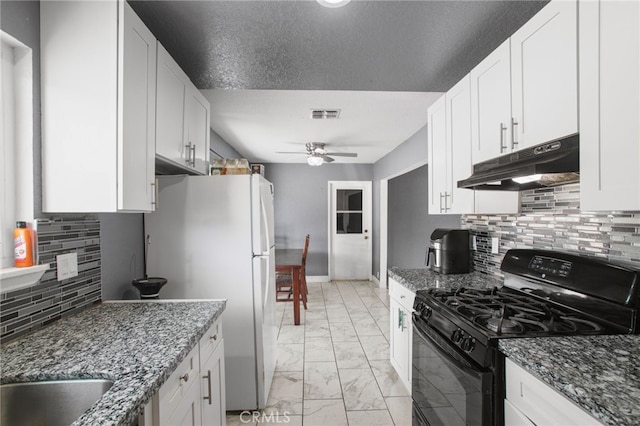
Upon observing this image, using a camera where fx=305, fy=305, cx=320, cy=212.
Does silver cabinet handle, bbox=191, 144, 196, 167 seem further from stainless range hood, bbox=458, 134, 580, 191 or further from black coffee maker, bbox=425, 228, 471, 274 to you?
black coffee maker, bbox=425, 228, 471, 274

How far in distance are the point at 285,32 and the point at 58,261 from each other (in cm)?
148

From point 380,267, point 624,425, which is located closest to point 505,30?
point 624,425

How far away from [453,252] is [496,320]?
1.06m

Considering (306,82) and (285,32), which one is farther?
(306,82)

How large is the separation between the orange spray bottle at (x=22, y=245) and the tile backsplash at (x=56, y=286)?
0.07m

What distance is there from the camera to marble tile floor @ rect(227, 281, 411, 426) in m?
2.11

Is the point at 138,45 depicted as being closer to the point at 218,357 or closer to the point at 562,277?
the point at 218,357

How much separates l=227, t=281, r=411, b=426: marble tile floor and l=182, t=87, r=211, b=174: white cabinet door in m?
1.77

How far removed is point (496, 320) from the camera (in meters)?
1.27

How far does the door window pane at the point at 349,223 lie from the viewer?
236 inches

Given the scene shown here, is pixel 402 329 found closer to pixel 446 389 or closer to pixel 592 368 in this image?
pixel 446 389

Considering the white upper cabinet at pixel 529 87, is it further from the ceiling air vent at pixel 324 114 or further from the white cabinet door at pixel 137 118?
the white cabinet door at pixel 137 118

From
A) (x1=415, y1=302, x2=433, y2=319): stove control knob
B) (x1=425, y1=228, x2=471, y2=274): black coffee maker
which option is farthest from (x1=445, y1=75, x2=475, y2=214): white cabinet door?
(x1=415, y1=302, x2=433, y2=319): stove control knob

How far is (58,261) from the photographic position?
1.34 m
